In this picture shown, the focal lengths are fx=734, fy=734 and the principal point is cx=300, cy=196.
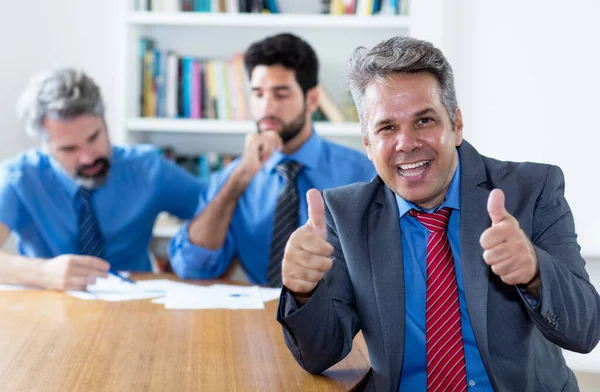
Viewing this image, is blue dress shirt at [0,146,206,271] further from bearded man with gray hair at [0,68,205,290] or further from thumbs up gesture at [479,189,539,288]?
thumbs up gesture at [479,189,539,288]

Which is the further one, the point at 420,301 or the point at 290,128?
the point at 290,128

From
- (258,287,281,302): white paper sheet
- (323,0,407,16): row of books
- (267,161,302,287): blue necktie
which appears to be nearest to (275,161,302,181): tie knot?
(267,161,302,287): blue necktie

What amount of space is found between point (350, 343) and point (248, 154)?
1.18 metres

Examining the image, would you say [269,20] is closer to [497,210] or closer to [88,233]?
[88,233]

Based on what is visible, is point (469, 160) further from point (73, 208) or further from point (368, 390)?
point (73, 208)

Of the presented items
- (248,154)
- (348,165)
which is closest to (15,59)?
(248,154)

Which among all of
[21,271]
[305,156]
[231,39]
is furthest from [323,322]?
[231,39]

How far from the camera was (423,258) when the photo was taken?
5.18ft

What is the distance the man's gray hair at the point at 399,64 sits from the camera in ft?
5.03

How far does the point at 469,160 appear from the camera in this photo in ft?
5.25

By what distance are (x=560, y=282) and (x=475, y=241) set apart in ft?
0.69

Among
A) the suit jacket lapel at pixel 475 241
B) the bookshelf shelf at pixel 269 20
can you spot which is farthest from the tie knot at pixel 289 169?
the suit jacket lapel at pixel 475 241

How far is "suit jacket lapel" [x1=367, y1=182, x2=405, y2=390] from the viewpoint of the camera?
1481mm

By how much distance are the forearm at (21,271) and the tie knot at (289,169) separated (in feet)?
2.86
